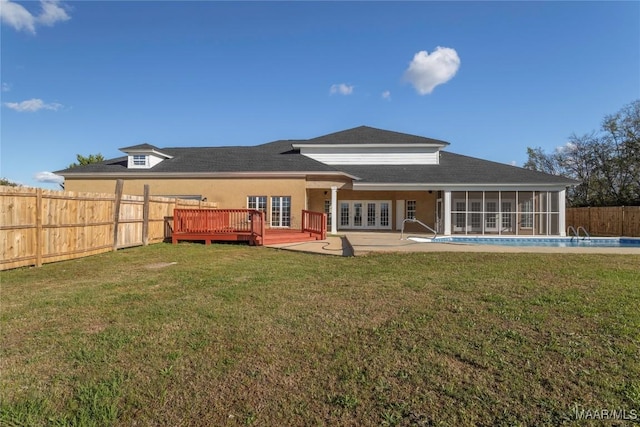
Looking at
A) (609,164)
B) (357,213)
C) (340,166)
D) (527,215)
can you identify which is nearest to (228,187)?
(340,166)

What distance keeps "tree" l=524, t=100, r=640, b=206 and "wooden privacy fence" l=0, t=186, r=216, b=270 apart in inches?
1285

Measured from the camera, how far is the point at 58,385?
114 inches

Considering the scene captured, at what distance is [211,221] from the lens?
13992 millimetres

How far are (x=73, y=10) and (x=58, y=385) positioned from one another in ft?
49.6

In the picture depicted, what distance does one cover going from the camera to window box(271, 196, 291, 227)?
19.0 m

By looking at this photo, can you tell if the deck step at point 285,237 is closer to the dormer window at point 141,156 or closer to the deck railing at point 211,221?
the deck railing at point 211,221

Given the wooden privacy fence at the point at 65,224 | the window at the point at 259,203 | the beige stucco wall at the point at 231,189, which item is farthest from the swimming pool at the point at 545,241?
the wooden privacy fence at the point at 65,224

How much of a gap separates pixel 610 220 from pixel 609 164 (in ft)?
45.7

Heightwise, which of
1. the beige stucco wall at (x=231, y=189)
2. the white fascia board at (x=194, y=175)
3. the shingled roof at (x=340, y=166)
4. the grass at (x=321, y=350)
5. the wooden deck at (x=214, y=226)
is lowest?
the grass at (x=321, y=350)

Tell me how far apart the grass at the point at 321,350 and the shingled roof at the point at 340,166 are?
43.0 ft

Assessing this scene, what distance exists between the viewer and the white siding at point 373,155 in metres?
23.0

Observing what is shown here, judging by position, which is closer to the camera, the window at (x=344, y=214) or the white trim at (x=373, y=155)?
the window at (x=344, y=214)

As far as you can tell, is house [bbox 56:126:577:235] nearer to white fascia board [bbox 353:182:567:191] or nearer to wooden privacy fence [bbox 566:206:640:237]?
white fascia board [bbox 353:182:567:191]

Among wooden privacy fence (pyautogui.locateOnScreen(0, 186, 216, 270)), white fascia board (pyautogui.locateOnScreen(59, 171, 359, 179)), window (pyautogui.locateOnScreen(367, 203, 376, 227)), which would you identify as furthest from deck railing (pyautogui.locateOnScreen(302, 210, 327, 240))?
window (pyautogui.locateOnScreen(367, 203, 376, 227))
